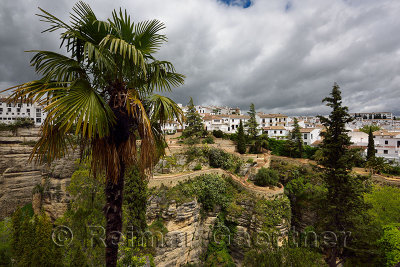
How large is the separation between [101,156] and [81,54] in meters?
1.83

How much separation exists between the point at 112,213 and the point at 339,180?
48.7 ft

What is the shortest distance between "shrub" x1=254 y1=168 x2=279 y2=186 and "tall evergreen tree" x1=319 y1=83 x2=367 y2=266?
7.84m

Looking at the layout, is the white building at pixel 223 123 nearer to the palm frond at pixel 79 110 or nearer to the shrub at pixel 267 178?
the shrub at pixel 267 178

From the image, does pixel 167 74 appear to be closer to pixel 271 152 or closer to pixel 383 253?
pixel 383 253

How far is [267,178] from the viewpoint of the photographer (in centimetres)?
2028

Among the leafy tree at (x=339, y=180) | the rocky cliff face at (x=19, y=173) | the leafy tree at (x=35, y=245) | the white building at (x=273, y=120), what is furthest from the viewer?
the white building at (x=273, y=120)

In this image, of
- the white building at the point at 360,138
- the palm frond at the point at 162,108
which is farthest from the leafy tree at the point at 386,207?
the white building at the point at 360,138

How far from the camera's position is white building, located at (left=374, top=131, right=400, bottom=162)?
1124 inches

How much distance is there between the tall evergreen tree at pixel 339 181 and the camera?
37.6 ft

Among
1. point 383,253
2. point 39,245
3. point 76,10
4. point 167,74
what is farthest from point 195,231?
point 76,10

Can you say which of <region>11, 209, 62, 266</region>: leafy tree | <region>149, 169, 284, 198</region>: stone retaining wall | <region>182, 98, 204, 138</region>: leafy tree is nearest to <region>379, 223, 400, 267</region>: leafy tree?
<region>149, 169, 284, 198</region>: stone retaining wall

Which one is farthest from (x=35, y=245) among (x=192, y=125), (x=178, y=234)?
(x=192, y=125)

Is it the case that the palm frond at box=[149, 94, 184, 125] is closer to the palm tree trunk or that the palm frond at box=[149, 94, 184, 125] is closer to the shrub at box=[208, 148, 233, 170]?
the palm tree trunk

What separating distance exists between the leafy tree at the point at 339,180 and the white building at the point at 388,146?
2706 centimetres
